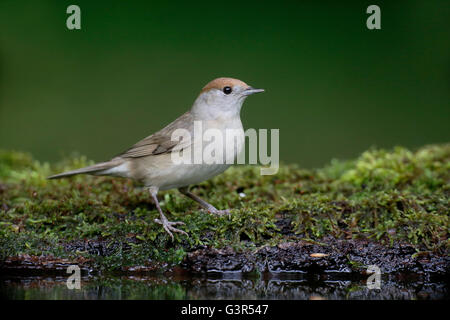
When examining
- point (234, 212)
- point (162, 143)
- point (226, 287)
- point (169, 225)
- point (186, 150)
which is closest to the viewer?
point (226, 287)

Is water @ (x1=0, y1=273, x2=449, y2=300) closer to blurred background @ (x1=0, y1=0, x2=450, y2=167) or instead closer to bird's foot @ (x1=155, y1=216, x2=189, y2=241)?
bird's foot @ (x1=155, y1=216, x2=189, y2=241)

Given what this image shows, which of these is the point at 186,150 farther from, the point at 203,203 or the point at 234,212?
the point at 234,212

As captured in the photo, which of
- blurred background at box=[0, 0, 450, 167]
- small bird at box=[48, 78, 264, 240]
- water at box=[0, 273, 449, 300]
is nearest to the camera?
water at box=[0, 273, 449, 300]

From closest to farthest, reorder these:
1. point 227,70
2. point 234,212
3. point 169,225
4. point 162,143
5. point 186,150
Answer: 1. point 169,225
2. point 234,212
3. point 186,150
4. point 162,143
5. point 227,70

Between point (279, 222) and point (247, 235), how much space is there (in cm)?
34

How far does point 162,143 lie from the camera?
16.9ft

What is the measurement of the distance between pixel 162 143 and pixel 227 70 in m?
5.99

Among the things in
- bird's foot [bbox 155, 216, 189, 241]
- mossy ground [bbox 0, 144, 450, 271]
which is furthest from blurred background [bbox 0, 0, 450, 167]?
bird's foot [bbox 155, 216, 189, 241]

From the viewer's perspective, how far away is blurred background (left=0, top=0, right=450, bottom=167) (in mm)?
10445

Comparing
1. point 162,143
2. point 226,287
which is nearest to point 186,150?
point 162,143

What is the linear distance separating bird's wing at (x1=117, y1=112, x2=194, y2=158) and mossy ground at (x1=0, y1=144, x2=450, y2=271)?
503mm

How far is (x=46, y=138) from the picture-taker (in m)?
10.5

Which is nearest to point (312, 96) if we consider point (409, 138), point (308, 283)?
point (409, 138)

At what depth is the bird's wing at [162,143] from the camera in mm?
5047
